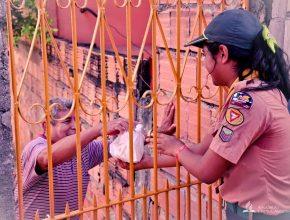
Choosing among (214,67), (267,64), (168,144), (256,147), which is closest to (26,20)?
(168,144)

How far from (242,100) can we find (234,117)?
8 cm

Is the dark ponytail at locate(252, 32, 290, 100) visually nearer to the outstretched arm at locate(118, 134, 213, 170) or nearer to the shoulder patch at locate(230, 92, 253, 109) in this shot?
the shoulder patch at locate(230, 92, 253, 109)

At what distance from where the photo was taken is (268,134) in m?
2.04

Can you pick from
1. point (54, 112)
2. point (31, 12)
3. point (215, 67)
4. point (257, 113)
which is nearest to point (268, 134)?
point (257, 113)

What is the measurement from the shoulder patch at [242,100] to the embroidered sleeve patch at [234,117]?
0.03 metres

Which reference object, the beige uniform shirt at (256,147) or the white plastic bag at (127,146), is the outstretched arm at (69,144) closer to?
the white plastic bag at (127,146)

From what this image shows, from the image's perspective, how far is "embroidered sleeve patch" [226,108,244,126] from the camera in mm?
1979

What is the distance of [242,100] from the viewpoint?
78.4 inches

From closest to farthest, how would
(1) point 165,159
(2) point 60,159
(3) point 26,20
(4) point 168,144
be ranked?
1. (4) point 168,144
2. (2) point 60,159
3. (1) point 165,159
4. (3) point 26,20

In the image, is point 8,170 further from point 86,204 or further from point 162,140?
point 86,204

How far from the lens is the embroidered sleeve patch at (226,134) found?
1999 millimetres

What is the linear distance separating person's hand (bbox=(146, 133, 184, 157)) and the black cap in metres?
0.49

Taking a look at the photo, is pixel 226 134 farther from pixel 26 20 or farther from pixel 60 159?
pixel 26 20

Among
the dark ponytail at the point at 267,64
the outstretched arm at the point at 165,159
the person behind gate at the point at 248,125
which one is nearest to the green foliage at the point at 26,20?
the outstretched arm at the point at 165,159
